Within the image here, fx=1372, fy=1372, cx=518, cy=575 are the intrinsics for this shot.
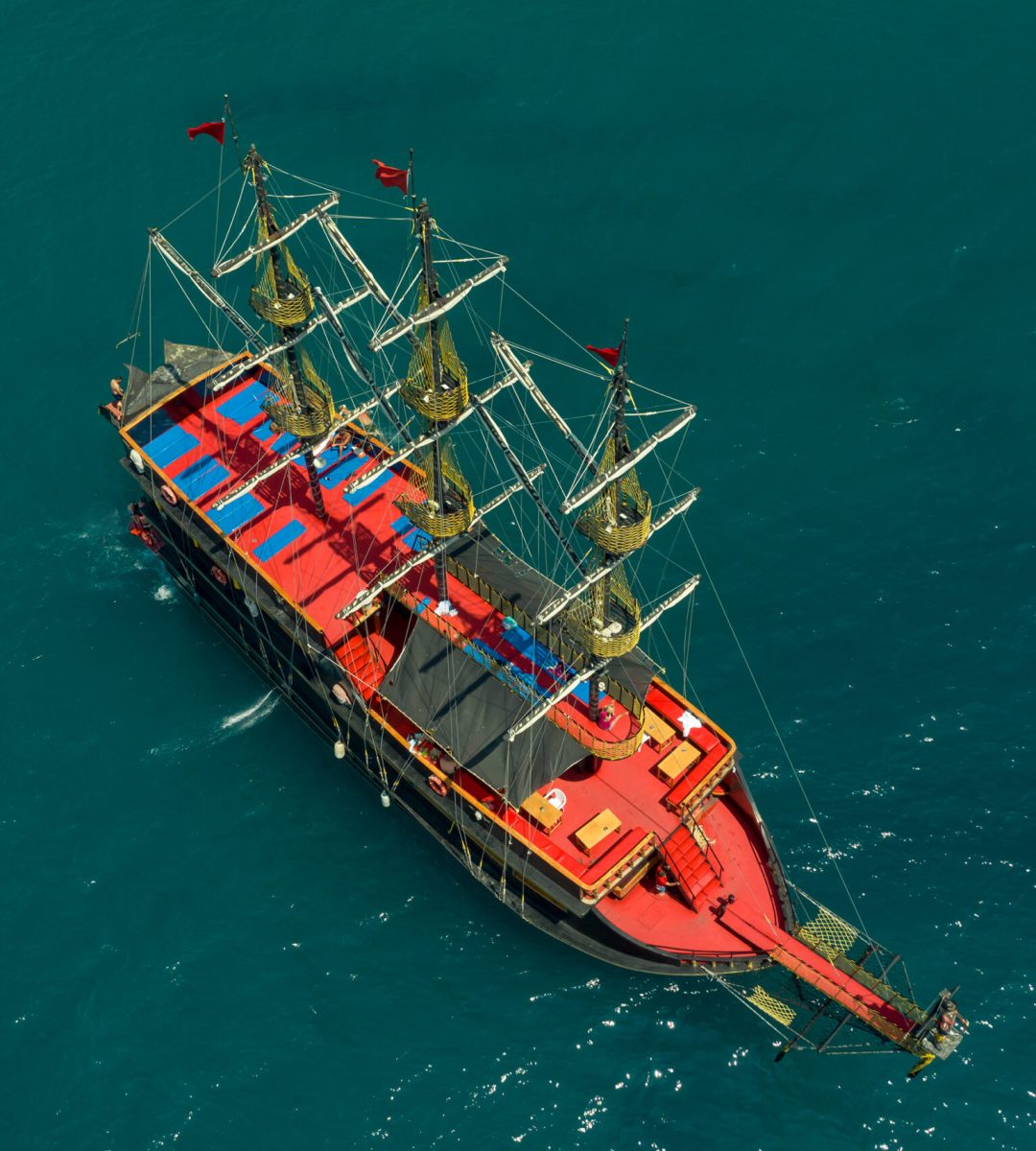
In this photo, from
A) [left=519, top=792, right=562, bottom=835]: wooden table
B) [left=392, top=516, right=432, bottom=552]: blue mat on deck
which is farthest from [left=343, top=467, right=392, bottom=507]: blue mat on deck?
[left=519, top=792, right=562, bottom=835]: wooden table

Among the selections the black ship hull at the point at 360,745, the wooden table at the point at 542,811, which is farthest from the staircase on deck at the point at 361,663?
the wooden table at the point at 542,811

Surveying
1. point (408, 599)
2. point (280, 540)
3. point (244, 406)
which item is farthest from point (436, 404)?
point (244, 406)

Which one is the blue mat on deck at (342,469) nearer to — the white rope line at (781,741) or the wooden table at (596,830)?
the white rope line at (781,741)

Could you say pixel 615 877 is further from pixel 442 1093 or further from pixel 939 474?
pixel 939 474

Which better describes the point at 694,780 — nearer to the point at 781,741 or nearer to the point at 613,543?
the point at 781,741

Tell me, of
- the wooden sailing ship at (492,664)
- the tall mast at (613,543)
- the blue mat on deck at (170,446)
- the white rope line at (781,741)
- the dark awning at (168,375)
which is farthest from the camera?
the dark awning at (168,375)

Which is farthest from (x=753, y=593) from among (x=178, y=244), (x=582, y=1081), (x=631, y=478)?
(x=178, y=244)
